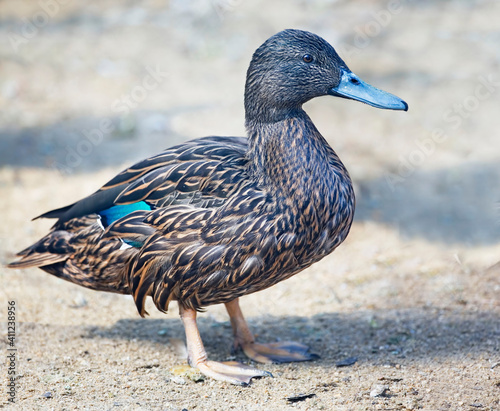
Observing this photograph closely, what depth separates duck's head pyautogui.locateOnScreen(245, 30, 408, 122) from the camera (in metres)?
3.80

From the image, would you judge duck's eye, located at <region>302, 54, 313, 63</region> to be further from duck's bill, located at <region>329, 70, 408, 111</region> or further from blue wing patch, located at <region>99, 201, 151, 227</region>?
blue wing patch, located at <region>99, 201, 151, 227</region>

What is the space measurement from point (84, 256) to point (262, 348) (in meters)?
1.32

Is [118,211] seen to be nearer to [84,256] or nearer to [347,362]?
[84,256]

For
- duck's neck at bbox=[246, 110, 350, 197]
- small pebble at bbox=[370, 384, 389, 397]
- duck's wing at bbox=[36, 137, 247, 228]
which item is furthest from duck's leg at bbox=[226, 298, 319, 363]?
duck's neck at bbox=[246, 110, 350, 197]

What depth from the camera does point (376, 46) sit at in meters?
8.85

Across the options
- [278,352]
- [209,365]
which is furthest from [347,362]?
[209,365]

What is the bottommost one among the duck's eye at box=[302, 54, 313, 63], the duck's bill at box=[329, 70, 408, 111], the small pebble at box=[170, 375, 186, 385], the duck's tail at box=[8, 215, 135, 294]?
the small pebble at box=[170, 375, 186, 385]

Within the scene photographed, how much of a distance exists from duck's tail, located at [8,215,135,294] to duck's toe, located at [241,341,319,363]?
0.93 meters

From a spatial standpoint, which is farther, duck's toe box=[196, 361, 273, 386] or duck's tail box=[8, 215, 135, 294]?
duck's tail box=[8, 215, 135, 294]

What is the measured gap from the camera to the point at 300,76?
380 cm

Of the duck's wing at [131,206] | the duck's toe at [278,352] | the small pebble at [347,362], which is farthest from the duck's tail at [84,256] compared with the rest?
the small pebble at [347,362]

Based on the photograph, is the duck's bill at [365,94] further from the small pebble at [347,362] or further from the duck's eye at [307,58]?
the small pebble at [347,362]

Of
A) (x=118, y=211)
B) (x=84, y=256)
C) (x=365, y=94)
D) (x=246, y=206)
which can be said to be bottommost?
(x=84, y=256)

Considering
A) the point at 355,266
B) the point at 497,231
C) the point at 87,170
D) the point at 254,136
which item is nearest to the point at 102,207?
the point at 254,136
